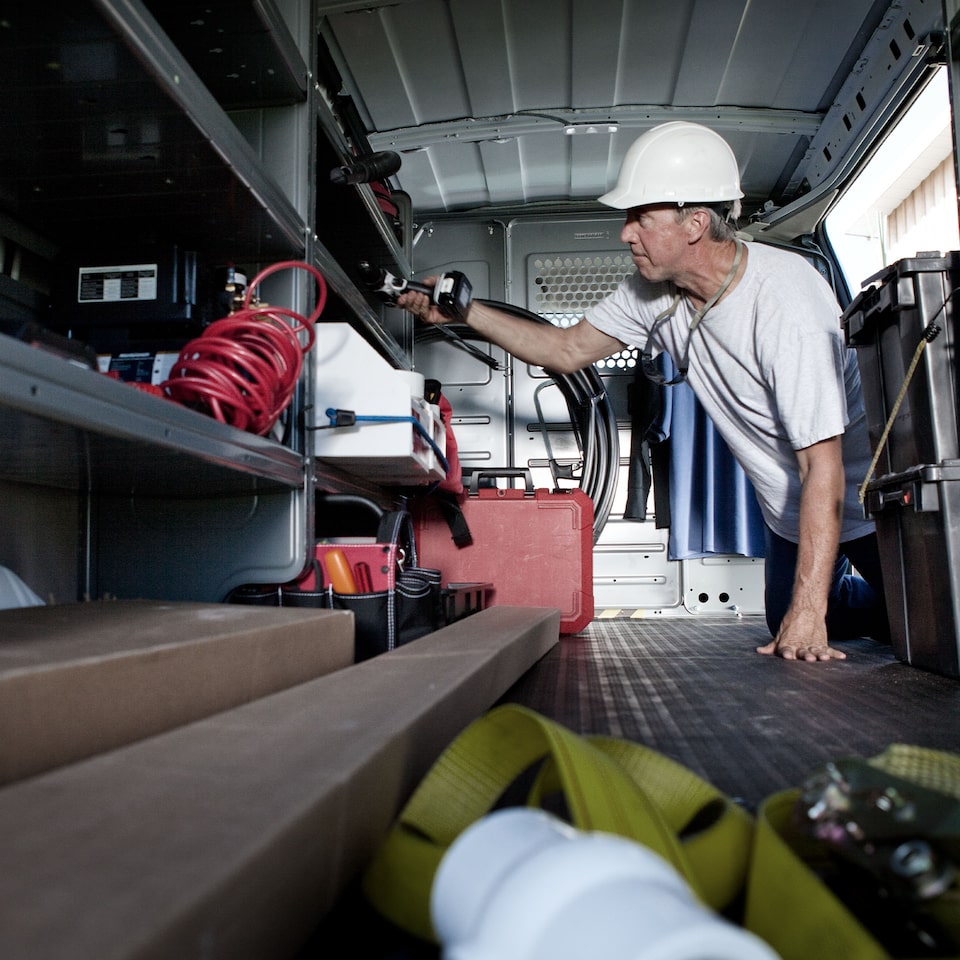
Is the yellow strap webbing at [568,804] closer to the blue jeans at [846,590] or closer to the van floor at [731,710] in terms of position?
the van floor at [731,710]

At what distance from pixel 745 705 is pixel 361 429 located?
1.05m

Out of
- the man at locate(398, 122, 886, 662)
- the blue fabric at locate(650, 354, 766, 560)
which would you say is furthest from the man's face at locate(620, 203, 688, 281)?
the blue fabric at locate(650, 354, 766, 560)

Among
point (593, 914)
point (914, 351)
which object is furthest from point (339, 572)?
point (593, 914)

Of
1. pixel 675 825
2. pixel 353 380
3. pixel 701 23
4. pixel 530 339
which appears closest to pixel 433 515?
pixel 530 339

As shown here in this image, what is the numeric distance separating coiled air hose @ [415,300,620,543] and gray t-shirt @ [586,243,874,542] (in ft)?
2.10

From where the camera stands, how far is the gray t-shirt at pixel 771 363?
6.15 feet

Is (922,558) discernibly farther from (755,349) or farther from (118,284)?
(118,284)

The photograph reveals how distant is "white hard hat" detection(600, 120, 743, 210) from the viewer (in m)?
2.05

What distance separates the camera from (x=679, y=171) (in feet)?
6.77

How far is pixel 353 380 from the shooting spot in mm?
→ 1820

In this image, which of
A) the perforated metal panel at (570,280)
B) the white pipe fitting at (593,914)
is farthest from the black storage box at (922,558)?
the perforated metal panel at (570,280)

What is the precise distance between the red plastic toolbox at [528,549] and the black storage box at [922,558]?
0.96 meters

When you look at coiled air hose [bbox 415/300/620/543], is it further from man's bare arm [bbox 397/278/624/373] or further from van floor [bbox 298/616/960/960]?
van floor [bbox 298/616/960/960]

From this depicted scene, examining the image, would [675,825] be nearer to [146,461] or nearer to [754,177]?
[146,461]
